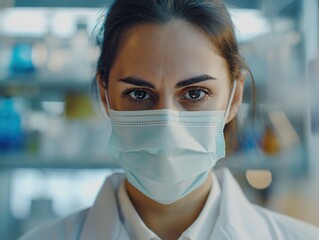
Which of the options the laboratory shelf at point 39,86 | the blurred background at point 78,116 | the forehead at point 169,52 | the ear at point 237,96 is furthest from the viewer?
the laboratory shelf at point 39,86

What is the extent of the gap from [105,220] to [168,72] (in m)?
0.33

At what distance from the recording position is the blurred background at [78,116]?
1.67m

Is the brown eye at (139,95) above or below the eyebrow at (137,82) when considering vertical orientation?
below

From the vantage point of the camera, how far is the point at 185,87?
2.57 feet

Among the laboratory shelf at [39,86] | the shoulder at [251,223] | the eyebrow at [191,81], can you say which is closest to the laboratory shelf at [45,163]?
the laboratory shelf at [39,86]

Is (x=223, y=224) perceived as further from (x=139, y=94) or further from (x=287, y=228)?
(x=139, y=94)

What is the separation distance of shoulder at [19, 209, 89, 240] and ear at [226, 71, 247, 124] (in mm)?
378

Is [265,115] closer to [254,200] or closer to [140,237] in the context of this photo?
[254,200]

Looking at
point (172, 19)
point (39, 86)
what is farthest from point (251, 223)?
point (39, 86)

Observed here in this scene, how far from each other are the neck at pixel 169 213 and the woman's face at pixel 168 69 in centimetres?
19

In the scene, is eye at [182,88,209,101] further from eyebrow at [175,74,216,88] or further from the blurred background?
the blurred background

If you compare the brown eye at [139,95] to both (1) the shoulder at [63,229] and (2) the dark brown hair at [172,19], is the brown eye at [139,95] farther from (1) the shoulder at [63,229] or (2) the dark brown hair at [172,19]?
(1) the shoulder at [63,229]

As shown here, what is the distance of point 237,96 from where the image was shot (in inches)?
34.8

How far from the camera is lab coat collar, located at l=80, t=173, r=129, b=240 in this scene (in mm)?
847
